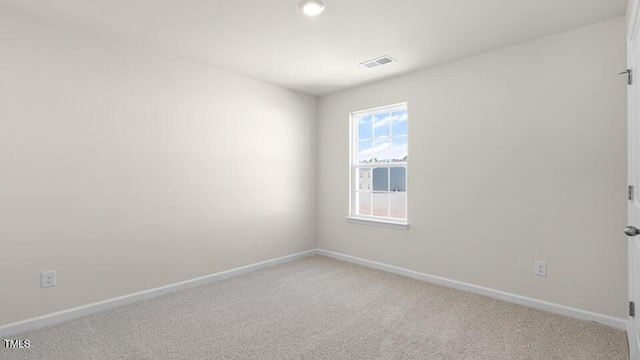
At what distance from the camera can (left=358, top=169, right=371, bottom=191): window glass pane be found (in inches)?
169

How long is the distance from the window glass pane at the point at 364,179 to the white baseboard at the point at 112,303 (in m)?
→ 1.58

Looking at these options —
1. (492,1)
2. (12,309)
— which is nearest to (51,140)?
(12,309)

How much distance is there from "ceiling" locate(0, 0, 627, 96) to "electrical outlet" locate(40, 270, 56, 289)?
1.99m

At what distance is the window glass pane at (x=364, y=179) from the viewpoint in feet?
14.1

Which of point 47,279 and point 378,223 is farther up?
point 378,223

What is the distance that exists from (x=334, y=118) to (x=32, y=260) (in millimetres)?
3523

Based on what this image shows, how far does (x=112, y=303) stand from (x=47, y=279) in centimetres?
53

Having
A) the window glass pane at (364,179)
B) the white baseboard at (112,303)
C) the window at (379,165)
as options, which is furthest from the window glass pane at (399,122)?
the white baseboard at (112,303)

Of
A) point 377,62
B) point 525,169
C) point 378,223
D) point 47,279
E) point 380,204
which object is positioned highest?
point 377,62

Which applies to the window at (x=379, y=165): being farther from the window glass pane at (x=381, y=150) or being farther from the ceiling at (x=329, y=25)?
the ceiling at (x=329, y=25)

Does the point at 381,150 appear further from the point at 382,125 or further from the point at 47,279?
the point at 47,279

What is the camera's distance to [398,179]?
3.96 meters

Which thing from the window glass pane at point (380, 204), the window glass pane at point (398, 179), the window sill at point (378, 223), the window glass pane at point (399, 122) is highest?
the window glass pane at point (399, 122)

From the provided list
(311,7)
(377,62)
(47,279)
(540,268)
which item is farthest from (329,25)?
(47,279)
